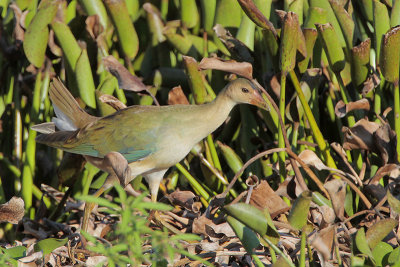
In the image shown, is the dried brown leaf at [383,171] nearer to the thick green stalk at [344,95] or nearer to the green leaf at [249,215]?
the thick green stalk at [344,95]

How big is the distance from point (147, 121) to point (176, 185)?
0.63m

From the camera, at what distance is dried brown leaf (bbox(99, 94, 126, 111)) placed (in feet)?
8.71

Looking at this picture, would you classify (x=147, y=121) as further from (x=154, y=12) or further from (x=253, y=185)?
(x=154, y=12)

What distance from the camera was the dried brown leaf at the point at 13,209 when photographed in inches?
93.5

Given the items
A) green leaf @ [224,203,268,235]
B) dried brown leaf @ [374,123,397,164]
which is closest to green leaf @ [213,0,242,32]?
dried brown leaf @ [374,123,397,164]

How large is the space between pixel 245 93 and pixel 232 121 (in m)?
0.59

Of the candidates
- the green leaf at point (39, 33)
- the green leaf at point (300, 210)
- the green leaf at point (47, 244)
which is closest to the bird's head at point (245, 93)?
the green leaf at point (300, 210)

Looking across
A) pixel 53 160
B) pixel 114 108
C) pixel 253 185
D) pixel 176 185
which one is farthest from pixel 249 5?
pixel 53 160

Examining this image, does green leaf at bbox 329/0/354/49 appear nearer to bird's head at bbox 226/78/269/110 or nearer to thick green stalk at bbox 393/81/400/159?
thick green stalk at bbox 393/81/400/159

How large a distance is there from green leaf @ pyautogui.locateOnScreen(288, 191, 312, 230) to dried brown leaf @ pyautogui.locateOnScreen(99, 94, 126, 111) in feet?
3.43

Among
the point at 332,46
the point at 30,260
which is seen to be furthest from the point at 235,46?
the point at 30,260

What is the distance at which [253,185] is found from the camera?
7.57 ft

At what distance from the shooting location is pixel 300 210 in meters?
1.94

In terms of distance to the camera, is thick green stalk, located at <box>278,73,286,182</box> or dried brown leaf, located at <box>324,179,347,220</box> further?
thick green stalk, located at <box>278,73,286,182</box>
